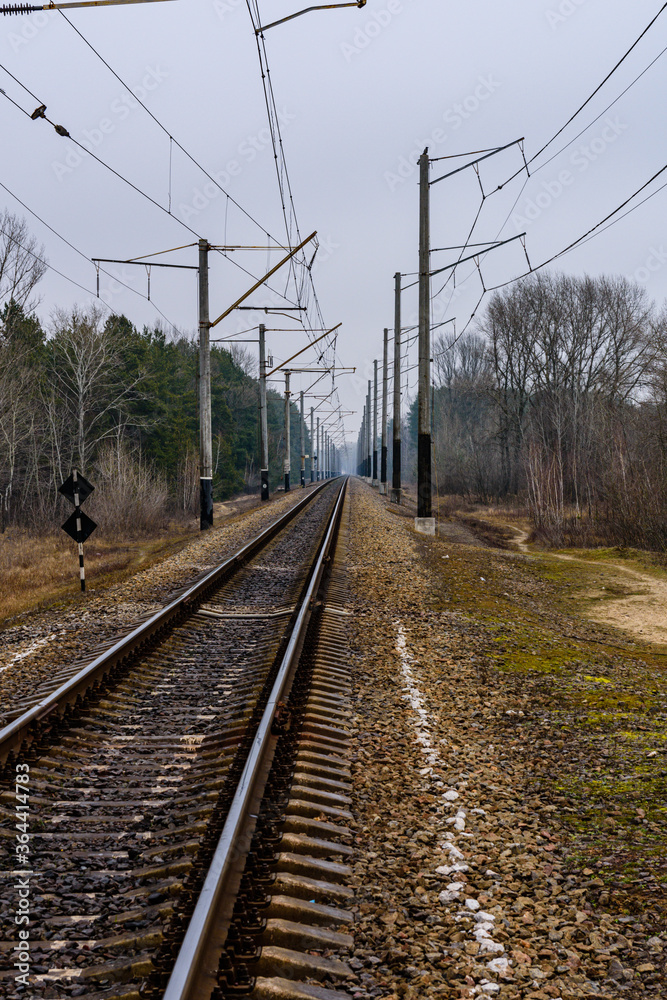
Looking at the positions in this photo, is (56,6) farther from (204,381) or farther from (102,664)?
(204,381)

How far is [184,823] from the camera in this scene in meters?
4.27

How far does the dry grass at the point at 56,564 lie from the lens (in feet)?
44.1

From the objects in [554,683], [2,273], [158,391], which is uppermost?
[2,273]

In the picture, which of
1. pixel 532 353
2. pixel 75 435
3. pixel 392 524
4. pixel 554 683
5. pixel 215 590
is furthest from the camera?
pixel 532 353

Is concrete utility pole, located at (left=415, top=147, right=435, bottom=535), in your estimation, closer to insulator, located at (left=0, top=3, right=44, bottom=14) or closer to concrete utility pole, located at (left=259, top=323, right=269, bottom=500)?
insulator, located at (left=0, top=3, right=44, bottom=14)

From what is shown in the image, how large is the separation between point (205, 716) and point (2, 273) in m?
31.9

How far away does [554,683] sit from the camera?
7.35 metres

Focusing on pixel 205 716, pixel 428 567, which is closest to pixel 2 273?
pixel 428 567

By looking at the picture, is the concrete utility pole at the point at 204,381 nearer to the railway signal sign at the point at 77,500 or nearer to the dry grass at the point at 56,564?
the dry grass at the point at 56,564

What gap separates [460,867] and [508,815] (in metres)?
0.72

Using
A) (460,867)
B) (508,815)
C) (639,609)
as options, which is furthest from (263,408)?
(460,867)

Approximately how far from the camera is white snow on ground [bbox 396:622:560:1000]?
312 centimetres

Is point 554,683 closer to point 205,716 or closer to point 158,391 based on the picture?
point 205,716

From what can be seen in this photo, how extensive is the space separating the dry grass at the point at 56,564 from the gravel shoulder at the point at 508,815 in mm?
6551
